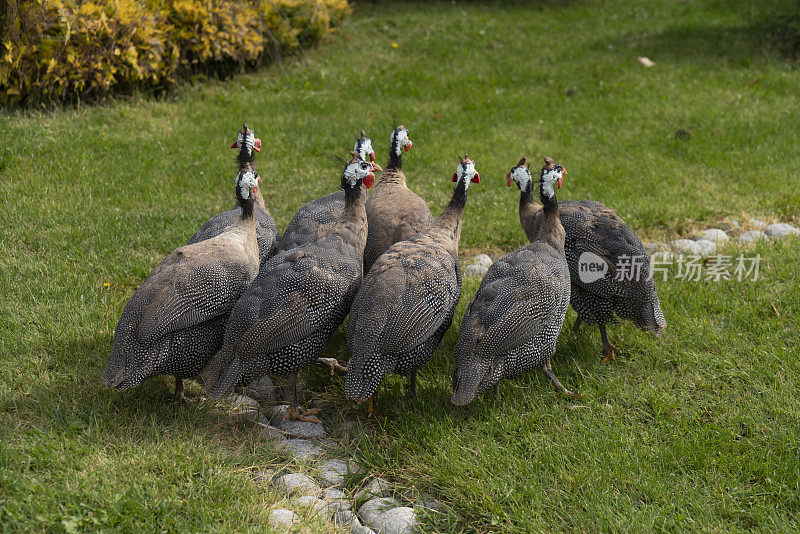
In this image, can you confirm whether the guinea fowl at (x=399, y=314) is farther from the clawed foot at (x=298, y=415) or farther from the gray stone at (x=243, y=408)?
the gray stone at (x=243, y=408)

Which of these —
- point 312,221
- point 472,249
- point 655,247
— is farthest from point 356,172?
point 655,247

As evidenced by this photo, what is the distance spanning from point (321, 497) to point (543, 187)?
2.19 meters

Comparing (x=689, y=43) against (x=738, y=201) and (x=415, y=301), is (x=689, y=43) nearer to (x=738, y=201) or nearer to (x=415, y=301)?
(x=738, y=201)

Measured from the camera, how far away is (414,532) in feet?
10.1

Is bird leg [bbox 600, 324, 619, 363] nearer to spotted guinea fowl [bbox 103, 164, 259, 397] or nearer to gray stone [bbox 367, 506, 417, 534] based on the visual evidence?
gray stone [bbox 367, 506, 417, 534]

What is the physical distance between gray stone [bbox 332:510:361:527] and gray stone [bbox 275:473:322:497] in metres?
0.16

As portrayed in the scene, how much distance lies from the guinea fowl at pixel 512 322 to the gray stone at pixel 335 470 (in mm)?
608

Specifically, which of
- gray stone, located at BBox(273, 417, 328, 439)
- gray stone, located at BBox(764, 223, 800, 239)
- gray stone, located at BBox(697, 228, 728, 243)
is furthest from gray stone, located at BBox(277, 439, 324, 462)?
gray stone, located at BBox(764, 223, 800, 239)

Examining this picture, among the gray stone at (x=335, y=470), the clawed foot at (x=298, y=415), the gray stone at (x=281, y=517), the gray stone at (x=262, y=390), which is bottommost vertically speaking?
the gray stone at (x=262, y=390)

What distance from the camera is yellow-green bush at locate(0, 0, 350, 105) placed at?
23.4ft

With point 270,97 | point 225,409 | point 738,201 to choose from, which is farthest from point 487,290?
point 270,97

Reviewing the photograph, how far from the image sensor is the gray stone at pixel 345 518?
10.3 ft

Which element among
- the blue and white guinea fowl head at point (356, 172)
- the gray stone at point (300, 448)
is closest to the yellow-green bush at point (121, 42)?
the blue and white guinea fowl head at point (356, 172)

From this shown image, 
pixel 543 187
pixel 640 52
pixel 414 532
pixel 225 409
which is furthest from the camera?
pixel 640 52
